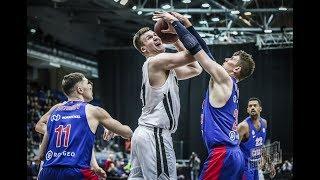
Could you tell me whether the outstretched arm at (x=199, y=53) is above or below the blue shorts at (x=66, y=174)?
above

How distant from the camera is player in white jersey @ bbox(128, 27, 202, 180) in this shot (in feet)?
15.9

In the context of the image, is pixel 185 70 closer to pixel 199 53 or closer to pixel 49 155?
pixel 199 53

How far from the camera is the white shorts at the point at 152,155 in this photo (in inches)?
190

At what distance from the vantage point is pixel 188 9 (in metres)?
15.8

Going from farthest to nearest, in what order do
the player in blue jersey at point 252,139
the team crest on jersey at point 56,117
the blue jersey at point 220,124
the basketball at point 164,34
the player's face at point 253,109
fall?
the player's face at point 253,109 → the player in blue jersey at point 252,139 → the team crest on jersey at point 56,117 → the basketball at point 164,34 → the blue jersey at point 220,124

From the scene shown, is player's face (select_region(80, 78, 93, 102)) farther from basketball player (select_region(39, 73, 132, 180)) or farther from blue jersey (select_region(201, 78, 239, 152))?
blue jersey (select_region(201, 78, 239, 152))

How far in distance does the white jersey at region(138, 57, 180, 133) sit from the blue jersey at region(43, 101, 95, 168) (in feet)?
2.09

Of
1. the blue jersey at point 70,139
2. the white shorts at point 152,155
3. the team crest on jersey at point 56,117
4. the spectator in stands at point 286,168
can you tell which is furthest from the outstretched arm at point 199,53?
the spectator in stands at point 286,168

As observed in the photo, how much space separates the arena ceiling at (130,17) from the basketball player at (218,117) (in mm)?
9974

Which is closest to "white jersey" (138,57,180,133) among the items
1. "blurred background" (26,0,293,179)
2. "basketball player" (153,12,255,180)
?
"basketball player" (153,12,255,180)

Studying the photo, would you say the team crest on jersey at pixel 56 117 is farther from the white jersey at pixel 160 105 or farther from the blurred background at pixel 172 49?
the blurred background at pixel 172 49
